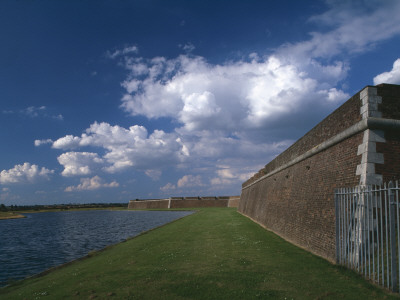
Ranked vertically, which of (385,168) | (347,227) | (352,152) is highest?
(352,152)

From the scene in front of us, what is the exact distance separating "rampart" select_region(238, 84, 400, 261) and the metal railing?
2.17 feet

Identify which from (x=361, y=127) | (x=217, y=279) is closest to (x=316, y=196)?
(x=361, y=127)

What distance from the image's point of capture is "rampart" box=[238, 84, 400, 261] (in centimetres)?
801

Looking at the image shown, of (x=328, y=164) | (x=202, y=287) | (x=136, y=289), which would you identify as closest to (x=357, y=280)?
(x=202, y=287)

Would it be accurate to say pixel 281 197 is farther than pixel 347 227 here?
Yes

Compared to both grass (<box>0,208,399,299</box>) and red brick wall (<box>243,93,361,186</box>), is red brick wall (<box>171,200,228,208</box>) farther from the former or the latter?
grass (<box>0,208,399,299</box>)

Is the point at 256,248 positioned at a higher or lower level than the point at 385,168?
lower

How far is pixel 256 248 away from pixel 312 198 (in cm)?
308

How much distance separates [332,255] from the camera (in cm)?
874

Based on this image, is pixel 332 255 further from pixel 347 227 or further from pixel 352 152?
pixel 352 152

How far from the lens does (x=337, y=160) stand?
9.75 m

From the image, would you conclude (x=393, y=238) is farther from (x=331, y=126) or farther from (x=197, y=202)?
(x=197, y=202)

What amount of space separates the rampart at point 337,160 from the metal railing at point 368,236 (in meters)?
0.66

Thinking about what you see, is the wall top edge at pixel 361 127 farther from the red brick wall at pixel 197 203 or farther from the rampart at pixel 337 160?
the red brick wall at pixel 197 203
